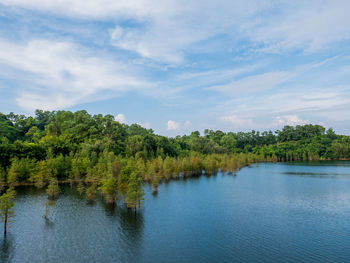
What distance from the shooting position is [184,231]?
105ft

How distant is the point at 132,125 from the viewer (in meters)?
161

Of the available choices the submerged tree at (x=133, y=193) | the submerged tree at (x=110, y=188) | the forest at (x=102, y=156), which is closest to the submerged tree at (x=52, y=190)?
the forest at (x=102, y=156)

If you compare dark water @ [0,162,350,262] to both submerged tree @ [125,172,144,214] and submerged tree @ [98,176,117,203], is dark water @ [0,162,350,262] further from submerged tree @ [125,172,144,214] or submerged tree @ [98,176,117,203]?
submerged tree @ [98,176,117,203]

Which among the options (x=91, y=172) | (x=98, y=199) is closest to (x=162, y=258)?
(x=98, y=199)

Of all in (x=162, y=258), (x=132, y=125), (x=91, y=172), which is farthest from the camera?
(x=132, y=125)

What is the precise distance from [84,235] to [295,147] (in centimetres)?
18261

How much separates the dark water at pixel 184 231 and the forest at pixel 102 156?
15.7 feet

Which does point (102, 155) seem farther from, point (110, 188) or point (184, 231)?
point (184, 231)

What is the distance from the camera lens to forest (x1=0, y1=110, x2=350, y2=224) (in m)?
50.1

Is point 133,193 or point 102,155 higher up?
point 102,155

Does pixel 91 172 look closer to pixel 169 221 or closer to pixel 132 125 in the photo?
pixel 169 221

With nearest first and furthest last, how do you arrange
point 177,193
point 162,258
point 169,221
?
1. point 162,258
2. point 169,221
3. point 177,193

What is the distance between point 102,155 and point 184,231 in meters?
53.4

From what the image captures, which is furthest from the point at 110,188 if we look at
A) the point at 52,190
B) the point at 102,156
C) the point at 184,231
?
the point at 102,156
